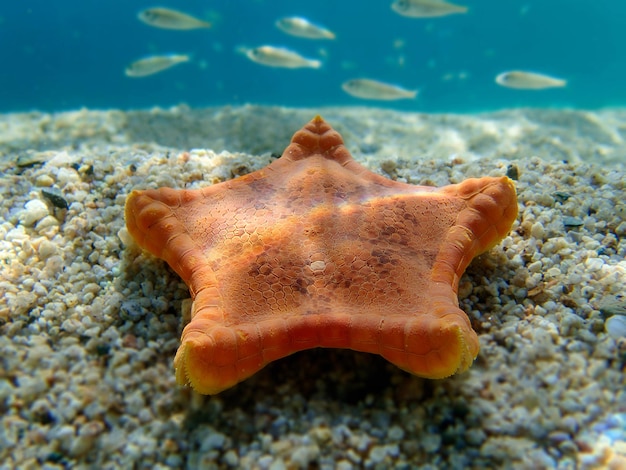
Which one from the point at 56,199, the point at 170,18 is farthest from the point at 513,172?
the point at 170,18

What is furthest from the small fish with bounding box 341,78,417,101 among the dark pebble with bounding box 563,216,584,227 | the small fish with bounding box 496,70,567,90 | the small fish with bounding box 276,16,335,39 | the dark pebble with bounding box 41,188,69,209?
the dark pebble with bounding box 41,188,69,209

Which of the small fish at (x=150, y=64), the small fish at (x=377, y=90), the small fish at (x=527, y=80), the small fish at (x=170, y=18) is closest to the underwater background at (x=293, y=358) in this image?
the small fish at (x=377, y=90)

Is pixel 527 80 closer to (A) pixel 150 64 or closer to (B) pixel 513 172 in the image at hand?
(B) pixel 513 172

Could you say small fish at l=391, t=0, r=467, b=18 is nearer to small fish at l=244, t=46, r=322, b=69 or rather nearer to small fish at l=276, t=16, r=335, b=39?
small fish at l=276, t=16, r=335, b=39

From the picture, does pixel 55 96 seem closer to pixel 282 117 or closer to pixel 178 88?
pixel 178 88

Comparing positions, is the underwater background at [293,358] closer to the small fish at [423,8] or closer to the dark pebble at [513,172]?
the dark pebble at [513,172]
